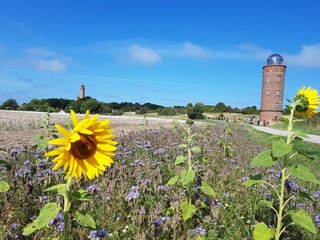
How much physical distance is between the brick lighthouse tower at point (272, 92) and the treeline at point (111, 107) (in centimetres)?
1153

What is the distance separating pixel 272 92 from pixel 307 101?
55131 millimetres

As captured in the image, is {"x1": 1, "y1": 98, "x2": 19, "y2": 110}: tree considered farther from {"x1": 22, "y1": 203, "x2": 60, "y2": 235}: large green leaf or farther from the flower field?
{"x1": 22, "y1": 203, "x2": 60, "y2": 235}: large green leaf

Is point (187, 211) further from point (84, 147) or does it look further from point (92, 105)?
point (92, 105)

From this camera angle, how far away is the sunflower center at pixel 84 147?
1628mm

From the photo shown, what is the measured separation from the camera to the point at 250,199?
4.02 m

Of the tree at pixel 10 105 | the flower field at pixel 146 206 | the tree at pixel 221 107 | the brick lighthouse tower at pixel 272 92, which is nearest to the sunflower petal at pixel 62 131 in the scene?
the flower field at pixel 146 206

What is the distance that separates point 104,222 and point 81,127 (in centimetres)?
184

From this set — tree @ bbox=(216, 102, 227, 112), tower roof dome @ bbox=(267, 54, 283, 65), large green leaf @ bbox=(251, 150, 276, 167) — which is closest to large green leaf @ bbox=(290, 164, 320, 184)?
large green leaf @ bbox=(251, 150, 276, 167)

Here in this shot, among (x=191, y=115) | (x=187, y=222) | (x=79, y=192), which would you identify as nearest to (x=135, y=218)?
(x=187, y=222)

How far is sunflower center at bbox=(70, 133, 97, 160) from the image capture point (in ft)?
5.34

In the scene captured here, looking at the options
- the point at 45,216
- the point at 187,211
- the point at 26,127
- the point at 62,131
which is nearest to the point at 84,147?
the point at 62,131

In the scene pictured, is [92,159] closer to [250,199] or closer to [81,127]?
[81,127]

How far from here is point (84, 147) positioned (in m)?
1.68

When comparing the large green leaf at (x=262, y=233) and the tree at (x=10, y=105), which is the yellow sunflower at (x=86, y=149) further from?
the tree at (x=10, y=105)
